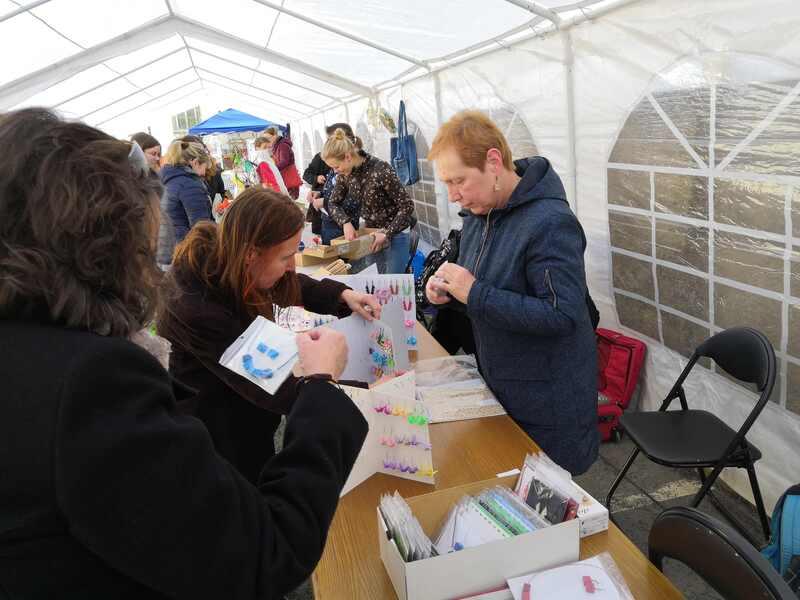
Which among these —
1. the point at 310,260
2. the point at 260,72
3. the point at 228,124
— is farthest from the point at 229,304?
the point at 228,124

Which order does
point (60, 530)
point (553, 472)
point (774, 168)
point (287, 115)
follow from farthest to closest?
point (287, 115) < point (774, 168) < point (553, 472) < point (60, 530)

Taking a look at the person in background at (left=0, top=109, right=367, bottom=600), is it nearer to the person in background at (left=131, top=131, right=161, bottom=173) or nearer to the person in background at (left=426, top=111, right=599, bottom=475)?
the person in background at (left=426, top=111, right=599, bottom=475)

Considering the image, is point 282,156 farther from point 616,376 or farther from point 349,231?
point 616,376

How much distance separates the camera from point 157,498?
1.71ft

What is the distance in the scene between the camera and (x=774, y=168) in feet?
6.18

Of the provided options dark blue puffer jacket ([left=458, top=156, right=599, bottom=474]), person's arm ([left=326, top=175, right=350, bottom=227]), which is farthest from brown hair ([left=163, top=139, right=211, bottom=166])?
dark blue puffer jacket ([left=458, top=156, right=599, bottom=474])

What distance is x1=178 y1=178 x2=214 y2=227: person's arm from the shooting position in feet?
12.7

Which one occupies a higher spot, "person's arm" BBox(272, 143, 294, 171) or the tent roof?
the tent roof

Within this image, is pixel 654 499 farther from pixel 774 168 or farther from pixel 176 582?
pixel 176 582

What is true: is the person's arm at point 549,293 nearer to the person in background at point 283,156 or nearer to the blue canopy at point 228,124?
the person in background at point 283,156

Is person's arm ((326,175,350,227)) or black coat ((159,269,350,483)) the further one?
person's arm ((326,175,350,227))

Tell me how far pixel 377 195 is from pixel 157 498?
10.5ft

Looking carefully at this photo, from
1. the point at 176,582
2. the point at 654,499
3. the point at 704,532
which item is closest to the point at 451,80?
the point at 654,499

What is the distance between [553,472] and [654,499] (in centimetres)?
161
